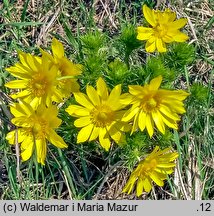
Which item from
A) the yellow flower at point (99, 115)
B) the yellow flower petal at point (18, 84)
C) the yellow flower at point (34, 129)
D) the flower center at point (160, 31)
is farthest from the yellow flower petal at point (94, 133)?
the flower center at point (160, 31)

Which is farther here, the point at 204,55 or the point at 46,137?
the point at 204,55

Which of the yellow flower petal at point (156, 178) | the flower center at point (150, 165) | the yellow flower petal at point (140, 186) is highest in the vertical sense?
the flower center at point (150, 165)

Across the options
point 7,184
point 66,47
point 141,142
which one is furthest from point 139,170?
point 66,47

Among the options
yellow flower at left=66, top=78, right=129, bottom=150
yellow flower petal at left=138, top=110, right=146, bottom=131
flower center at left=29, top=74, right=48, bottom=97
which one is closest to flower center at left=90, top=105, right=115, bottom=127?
yellow flower at left=66, top=78, right=129, bottom=150

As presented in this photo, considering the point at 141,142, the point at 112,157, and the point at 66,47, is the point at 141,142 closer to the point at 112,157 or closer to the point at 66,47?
the point at 112,157

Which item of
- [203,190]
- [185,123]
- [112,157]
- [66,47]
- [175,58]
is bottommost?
[203,190]

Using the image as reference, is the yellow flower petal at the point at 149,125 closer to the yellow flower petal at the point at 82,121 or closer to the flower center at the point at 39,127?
the yellow flower petal at the point at 82,121

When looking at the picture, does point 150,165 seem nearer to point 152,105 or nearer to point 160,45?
point 152,105
